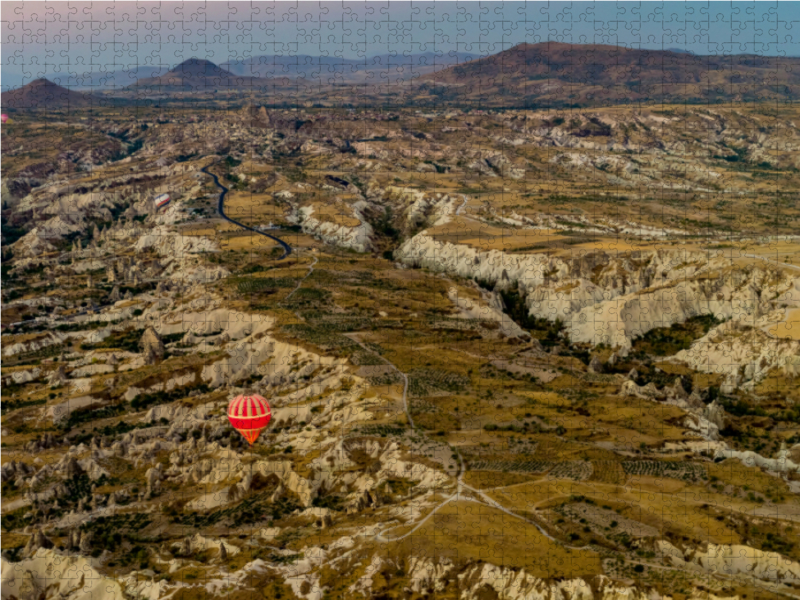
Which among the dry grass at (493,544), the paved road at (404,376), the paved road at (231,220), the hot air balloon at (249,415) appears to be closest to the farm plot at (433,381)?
the paved road at (404,376)

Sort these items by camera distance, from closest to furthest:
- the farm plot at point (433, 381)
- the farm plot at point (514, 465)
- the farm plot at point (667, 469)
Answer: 1. the farm plot at point (514, 465)
2. the farm plot at point (667, 469)
3. the farm plot at point (433, 381)

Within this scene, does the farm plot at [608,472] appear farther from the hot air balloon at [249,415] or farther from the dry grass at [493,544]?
the hot air balloon at [249,415]

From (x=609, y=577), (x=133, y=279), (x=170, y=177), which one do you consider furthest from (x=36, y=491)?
(x=170, y=177)

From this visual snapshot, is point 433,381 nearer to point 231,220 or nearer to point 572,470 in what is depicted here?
point 572,470

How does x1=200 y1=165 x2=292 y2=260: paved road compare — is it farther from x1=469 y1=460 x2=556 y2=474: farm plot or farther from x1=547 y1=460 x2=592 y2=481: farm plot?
x1=547 y1=460 x2=592 y2=481: farm plot

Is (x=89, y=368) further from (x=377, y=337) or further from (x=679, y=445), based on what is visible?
(x=679, y=445)

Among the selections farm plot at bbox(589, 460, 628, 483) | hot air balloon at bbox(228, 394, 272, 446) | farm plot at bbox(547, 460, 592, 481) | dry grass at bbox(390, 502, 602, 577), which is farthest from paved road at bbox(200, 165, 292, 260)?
dry grass at bbox(390, 502, 602, 577)

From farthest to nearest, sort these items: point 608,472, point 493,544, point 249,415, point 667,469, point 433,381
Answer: point 433,381 < point 249,415 < point 667,469 < point 608,472 < point 493,544

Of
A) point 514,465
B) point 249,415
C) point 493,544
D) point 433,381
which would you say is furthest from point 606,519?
point 249,415
